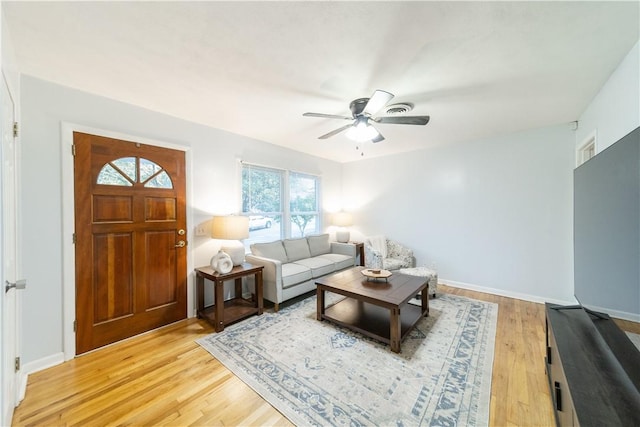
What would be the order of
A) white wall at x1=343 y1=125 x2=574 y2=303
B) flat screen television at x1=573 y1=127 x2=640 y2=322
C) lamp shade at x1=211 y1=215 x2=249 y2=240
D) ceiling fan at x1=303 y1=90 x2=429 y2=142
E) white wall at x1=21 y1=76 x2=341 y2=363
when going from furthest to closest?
1. white wall at x1=343 y1=125 x2=574 y2=303
2. lamp shade at x1=211 y1=215 x2=249 y2=240
3. ceiling fan at x1=303 y1=90 x2=429 y2=142
4. white wall at x1=21 y1=76 x2=341 y2=363
5. flat screen television at x1=573 y1=127 x2=640 y2=322

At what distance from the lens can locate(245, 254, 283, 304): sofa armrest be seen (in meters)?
3.00

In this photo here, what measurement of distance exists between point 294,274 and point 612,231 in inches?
110

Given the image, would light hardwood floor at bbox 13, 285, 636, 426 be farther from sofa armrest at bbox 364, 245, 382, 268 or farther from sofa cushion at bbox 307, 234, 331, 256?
sofa cushion at bbox 307, 234, 331, 256

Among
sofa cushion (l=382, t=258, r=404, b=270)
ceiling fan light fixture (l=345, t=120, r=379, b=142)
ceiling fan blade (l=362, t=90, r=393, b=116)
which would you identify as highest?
ceiling fan blade (l=362, t=90, r=393, b=116)

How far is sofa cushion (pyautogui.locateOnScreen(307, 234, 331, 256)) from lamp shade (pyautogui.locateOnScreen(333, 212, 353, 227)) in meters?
0.54

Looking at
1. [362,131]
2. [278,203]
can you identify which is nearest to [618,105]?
[362,131]

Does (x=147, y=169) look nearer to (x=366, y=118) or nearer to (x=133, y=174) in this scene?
(x=133, y=174)

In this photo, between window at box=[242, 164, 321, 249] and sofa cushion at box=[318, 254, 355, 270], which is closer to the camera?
window at box=[242, 164, 321, 249]

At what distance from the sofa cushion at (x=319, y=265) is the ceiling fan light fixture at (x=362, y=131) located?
1944 millimetres

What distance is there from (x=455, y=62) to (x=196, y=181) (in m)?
2.95

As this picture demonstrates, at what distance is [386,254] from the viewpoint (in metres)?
4.43

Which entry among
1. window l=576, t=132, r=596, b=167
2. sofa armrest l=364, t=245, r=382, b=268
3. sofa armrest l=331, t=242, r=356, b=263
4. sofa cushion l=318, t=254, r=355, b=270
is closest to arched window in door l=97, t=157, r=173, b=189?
sofa cushion l=318, t=254, r=355, b=270

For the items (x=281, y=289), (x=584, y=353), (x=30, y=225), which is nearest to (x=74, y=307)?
(x=30, y=225)

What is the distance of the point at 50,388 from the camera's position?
178cm
